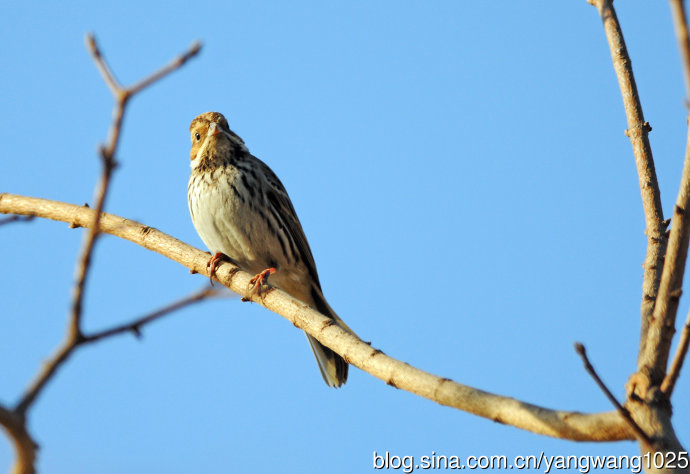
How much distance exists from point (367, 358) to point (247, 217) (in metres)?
3.92

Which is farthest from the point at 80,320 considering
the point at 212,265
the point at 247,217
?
the point at 247,217

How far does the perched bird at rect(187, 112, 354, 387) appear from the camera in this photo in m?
7.96

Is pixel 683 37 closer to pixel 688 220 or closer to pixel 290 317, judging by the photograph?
pixel 688 220

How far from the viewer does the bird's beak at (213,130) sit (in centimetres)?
854

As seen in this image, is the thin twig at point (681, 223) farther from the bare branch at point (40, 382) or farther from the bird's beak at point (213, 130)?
the bird's beak at point (213, 130)

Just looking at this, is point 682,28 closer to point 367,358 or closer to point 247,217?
point 367,358

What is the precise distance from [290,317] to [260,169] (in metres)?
3.43

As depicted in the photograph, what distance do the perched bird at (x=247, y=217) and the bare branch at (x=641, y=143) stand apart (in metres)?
3.65

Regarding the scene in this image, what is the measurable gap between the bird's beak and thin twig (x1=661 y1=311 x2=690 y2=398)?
623 cm

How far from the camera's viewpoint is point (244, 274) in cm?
649

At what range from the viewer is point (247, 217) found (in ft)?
26.2

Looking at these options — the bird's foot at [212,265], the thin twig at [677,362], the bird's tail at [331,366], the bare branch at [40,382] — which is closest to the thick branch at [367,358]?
the bird's foot at [212,265]

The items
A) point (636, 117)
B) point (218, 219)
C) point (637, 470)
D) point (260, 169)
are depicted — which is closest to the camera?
point (637, 470)

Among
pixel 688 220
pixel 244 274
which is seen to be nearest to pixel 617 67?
pixel 688 220
